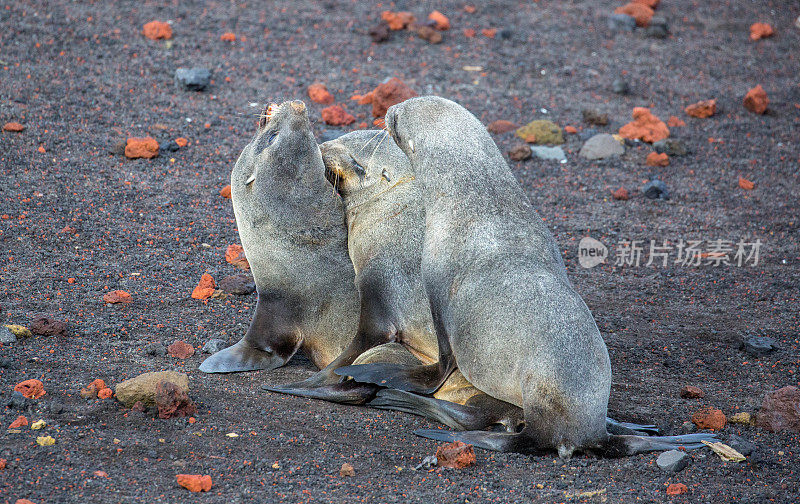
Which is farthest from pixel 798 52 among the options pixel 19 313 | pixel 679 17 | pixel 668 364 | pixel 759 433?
pixel 19 313

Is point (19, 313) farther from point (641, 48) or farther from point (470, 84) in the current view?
point (641, 48)

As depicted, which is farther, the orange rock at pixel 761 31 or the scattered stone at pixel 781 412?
the orange rock at pixel 761 31

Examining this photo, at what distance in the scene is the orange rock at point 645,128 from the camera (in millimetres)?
10609

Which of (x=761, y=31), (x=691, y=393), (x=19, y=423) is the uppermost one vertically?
(x=761, y=31)

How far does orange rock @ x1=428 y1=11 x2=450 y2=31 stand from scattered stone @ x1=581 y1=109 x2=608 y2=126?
109 inches

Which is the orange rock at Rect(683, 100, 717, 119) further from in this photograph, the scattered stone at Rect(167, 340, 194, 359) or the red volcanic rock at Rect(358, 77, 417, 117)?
the scattered stone at Rect(167, 340, 194, 359)

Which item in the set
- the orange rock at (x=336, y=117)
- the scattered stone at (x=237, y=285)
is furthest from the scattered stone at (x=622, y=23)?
the scattered stone at (x=237, y=285)

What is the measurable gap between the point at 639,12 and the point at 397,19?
3745mm

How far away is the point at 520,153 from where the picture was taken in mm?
10047

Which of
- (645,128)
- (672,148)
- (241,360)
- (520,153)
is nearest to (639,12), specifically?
(645,128)

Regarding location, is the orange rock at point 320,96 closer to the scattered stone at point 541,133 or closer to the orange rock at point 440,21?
the scattered stone at point 541,133

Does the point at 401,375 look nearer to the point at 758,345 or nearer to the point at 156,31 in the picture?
the point at 758,345

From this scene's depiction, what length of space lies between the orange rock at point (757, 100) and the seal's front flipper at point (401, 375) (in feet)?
24.7

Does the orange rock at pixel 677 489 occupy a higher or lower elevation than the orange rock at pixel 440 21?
lower
